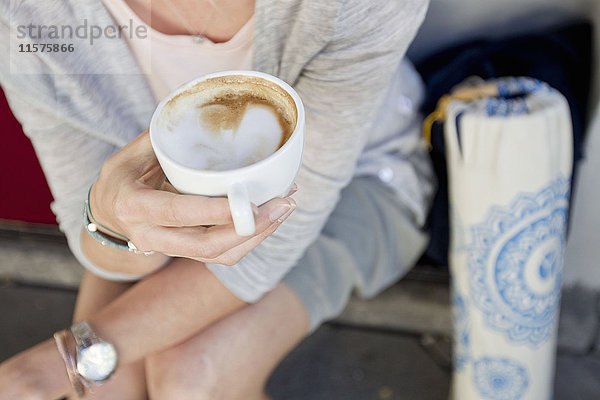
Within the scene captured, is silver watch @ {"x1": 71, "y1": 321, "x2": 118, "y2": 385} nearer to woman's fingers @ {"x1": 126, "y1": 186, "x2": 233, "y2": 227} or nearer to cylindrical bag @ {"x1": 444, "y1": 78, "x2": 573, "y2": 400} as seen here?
woman's fingers @ {"x1": 126, "y1": 186, "x2": 233, "y2": 227}

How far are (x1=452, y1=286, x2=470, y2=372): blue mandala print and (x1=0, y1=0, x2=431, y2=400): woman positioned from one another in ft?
0.72

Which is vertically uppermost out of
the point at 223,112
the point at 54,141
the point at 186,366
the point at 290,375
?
A: the point at 223,112

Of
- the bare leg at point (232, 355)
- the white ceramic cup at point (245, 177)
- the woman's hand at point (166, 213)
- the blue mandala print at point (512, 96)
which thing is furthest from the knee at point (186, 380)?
the blue mandala print at point (512, 96)

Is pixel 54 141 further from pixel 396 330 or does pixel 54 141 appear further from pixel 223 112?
pixel 396 330

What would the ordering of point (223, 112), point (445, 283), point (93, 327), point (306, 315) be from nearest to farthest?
point (223, 112) → point (93, 327) → point (306, 315) → point (445, 283)

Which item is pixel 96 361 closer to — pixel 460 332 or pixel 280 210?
pixel 280 210

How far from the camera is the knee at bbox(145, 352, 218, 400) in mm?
1028

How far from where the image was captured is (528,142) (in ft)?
3.54

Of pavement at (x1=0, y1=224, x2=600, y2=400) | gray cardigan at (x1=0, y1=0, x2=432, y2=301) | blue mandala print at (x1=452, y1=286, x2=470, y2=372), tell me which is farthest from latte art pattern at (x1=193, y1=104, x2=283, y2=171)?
pavement at (x1=0, y1=224, x2=600, y2=400)

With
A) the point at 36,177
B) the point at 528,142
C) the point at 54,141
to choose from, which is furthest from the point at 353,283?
the point at 36,177

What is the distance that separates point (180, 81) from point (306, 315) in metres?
0.54

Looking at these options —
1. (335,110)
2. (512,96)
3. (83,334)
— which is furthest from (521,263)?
(83,334)

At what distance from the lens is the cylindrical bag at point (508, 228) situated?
1.09 meters

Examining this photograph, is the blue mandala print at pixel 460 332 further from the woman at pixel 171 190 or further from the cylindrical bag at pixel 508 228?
the woman at pixel 171 190
